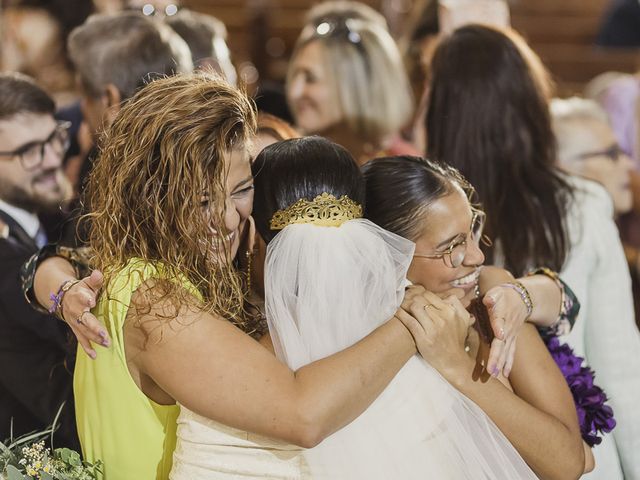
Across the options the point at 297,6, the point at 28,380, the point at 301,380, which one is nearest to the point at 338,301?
the point at 301,380

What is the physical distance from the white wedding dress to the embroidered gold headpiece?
0.02m

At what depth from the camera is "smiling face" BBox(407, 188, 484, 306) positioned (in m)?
2.00

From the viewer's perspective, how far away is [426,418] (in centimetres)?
183

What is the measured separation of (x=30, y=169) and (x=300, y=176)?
3.91 ft

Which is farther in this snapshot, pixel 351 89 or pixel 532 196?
pixel 351 89

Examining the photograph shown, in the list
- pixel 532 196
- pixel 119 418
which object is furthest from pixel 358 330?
pixel 532 196

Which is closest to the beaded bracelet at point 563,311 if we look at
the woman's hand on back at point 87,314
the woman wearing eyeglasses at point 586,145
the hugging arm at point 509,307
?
the hugging arm at point 509,307

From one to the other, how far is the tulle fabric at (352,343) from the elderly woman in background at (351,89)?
2.12 metres

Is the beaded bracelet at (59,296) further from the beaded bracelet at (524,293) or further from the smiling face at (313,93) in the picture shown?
the smiling face at (313,93)

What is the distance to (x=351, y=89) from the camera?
13.0 ft

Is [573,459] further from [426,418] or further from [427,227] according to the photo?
[427,227]

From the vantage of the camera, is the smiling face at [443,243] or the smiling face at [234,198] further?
the smiling face at [443,243]

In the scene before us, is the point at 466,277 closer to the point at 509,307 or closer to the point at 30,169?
the point at 509,307

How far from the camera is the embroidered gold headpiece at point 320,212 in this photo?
1856 millimetres
